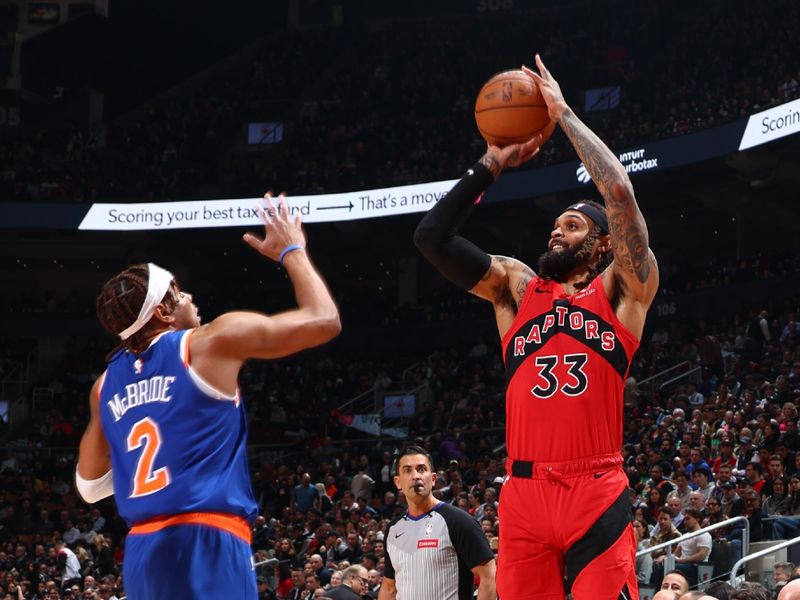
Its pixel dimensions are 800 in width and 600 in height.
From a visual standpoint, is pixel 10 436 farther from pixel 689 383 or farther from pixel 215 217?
pixel 689 383

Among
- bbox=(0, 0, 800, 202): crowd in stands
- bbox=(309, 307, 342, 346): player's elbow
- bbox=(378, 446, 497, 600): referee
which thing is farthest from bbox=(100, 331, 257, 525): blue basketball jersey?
bbox=(0, 0, 800, 202): crowd in stands

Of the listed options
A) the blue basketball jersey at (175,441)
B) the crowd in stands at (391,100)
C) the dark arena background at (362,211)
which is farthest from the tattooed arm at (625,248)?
the crowd in stands at (391,100)

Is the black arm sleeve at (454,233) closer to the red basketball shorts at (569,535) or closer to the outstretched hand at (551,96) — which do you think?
the outstretched hand at (551,96)

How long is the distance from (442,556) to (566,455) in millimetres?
2133

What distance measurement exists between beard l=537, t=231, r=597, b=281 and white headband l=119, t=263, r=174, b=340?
4.99 ft

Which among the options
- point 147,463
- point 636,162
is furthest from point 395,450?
point 147,463

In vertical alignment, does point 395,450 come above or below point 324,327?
above

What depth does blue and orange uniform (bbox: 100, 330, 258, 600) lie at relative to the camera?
10.8ft

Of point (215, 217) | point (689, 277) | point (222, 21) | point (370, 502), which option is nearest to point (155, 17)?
point (222, 21)

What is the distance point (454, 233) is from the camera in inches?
176

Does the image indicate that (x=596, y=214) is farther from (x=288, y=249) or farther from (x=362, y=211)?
(x=362, y=211)

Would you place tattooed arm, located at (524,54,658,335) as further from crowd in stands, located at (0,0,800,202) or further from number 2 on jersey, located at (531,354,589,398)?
crowd in stands, located at (0,0,800,202)

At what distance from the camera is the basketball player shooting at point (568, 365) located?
13.0 feet

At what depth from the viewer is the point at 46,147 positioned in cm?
2812
